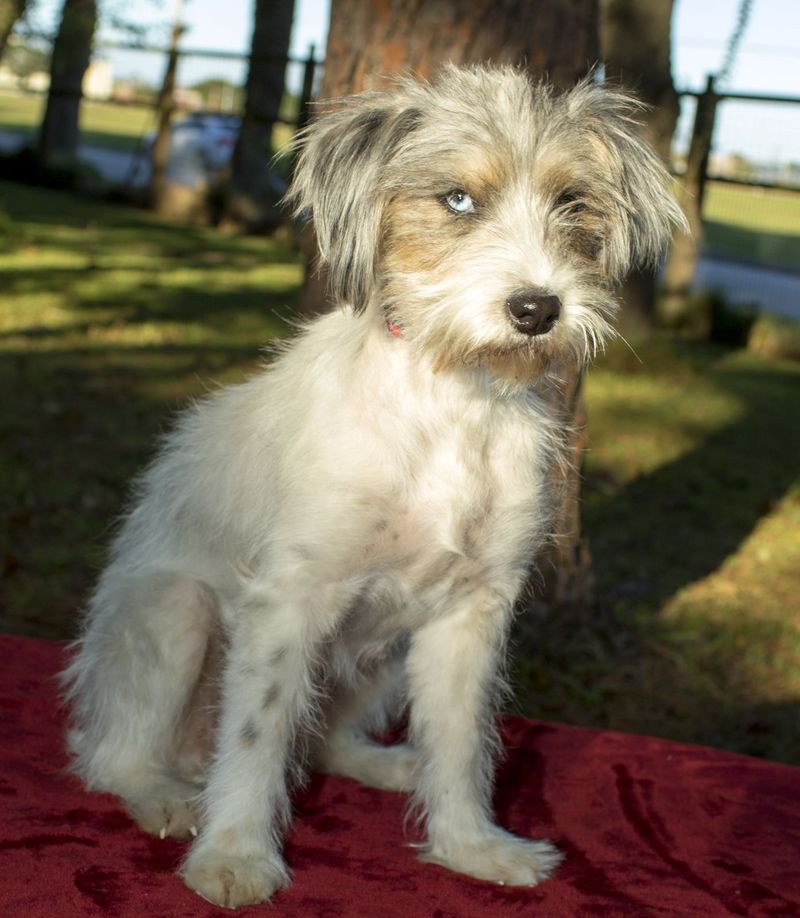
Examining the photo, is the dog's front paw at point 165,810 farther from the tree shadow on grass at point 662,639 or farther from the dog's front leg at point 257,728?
the tree shadow on grass at point 662,639

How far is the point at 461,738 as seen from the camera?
3516 mm

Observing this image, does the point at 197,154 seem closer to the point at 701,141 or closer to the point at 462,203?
the point at 701,141

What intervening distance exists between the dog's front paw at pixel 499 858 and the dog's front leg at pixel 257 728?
49 cm

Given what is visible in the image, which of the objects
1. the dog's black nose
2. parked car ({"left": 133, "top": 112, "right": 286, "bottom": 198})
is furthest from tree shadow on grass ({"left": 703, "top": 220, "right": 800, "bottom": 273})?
the dog's black nose

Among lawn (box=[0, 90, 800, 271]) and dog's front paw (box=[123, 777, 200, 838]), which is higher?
lawn (box=[0, 90, 800, 271])

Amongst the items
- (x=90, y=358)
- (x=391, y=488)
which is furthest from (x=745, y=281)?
(x=391, y=488)

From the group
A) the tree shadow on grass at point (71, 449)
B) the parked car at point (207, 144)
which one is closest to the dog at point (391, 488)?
the tree shadow on grass at point (71, 449)

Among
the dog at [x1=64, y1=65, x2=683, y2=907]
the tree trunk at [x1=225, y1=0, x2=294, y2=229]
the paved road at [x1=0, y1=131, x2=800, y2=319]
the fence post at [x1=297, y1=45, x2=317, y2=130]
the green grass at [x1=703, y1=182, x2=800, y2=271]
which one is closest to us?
the dog at [x1=64, y1=65, x2=683, y2=907]

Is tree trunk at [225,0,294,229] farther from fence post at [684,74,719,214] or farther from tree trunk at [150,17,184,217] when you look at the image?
fence post at [684,74,719,214]

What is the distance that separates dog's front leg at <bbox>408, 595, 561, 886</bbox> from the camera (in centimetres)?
343

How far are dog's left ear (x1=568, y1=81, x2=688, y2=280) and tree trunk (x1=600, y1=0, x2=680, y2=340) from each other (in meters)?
8.24

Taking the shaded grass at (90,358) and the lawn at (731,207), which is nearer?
the shaded grass at (90,358)

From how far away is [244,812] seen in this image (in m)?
3.18

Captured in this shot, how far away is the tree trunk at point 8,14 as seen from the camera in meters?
11.7
